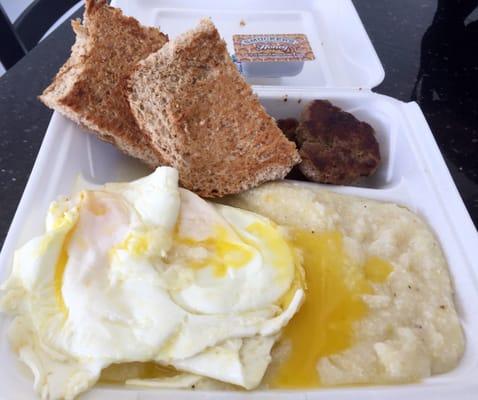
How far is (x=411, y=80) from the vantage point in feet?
8.14

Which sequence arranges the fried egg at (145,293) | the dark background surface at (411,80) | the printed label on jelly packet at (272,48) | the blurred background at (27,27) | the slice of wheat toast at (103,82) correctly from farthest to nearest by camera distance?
1. the blurred background at (27,27)
2. the printed label on jelly packet at (272,48)
3. the dark background surface at (411,80)
4. the slice of wheat toast at (103,82)
5. the fried egg at (145,293)

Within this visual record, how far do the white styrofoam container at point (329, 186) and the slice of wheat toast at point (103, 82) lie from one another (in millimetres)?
103

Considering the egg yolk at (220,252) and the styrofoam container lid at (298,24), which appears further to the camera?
the styrofoam container lid at (298,24)

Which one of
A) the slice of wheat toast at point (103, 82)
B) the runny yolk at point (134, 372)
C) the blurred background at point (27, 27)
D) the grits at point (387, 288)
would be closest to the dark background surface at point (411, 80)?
the blurred background at point (27, 27)

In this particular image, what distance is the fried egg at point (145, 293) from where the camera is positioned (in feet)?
3.29

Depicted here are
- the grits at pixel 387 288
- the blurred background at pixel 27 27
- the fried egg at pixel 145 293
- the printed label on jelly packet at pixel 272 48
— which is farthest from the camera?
the blurred background at pixel 27 27

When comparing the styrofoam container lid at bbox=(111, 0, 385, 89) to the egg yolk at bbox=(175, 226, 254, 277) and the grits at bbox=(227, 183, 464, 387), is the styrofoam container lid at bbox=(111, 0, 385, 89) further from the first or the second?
the egg yolk at bbox=(175, 226, 254, 277)

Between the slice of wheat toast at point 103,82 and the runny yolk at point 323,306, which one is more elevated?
the slice of wheat toast at point 103,82

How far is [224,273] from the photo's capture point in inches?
45.1

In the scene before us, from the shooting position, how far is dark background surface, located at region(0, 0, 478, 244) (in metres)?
1.91

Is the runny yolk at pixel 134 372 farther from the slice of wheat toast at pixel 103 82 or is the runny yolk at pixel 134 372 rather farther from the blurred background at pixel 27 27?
the blurred background at pixel 27 27

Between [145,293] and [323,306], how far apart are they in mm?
451

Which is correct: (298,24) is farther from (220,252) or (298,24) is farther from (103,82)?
(220,252)

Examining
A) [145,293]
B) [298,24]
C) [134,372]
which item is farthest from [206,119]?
[298,24]
